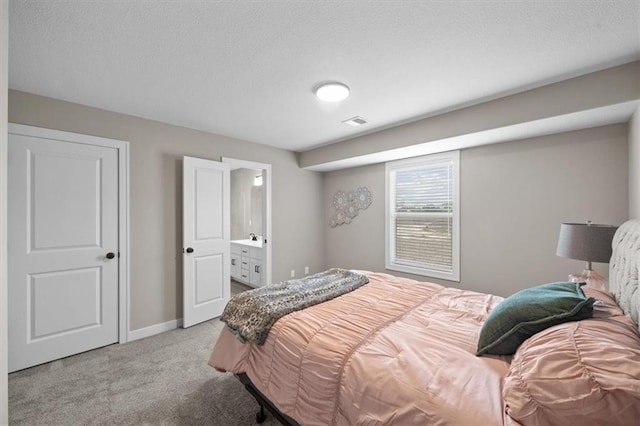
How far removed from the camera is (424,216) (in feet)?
12.1

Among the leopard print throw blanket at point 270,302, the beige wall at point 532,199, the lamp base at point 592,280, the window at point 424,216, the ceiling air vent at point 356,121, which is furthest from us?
the window at point 424,216

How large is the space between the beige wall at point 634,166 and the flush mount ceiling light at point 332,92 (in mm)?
2173

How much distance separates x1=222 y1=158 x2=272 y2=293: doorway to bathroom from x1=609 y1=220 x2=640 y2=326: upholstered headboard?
3611 millimetres

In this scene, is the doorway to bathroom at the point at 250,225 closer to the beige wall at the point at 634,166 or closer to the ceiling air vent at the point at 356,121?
the ceiling air vent at the point at 356,121

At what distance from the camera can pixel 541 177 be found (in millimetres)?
2742

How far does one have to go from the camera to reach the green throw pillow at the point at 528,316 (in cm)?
114

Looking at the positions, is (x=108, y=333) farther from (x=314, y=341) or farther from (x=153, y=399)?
(x=314, y=341)

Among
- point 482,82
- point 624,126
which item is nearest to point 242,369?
point 482,82

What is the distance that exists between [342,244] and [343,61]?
320 cm

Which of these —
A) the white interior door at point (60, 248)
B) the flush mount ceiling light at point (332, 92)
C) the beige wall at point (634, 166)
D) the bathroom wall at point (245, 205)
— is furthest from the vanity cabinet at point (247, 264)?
the beige wall at point (634, 166)

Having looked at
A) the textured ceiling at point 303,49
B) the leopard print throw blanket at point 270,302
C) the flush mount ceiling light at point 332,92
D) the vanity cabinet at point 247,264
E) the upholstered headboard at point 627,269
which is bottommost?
the vanity cabinet at point 247,264

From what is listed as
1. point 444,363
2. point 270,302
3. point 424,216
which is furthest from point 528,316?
point 424,216

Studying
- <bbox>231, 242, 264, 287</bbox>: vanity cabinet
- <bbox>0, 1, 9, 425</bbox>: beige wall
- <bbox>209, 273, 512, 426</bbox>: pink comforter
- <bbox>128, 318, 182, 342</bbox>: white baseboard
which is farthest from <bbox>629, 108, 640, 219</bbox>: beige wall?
<bbox>128, 318, 182, 342</bbox>: white baseboard

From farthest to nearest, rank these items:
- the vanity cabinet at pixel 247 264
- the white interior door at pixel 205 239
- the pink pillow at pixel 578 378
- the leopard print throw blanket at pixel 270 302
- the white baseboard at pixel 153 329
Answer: the vanity cabinet at pixel 247 264 → the white interior door at pixel 205 239 → the white baseboard at pixel 153 329 → the leopard print throw blanket at pixel 270 302 → the pink pillow at pixel 578 378
